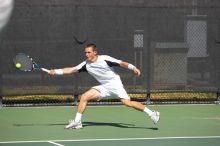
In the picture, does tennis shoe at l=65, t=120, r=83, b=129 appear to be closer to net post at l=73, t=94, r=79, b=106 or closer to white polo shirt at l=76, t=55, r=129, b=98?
white polo shirt at l=76, t=55, r=129, b=98

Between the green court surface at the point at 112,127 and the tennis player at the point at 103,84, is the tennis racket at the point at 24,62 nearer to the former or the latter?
the tennis player at the point at 103,84

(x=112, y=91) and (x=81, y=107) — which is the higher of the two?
(x=112, y=91)

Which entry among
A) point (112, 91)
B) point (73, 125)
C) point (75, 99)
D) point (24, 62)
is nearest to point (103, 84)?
point (112, 91)

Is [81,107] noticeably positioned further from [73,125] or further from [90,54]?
[90,54]

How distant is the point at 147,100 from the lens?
46.8ft

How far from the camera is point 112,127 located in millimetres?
9883

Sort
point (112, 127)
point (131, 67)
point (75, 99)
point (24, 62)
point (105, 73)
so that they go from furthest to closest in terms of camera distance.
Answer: point (75, 99)
point (112, 127)
point (105, 73)
point (24, 62)
point (131, 67)

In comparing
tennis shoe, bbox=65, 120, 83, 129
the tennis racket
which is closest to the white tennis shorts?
tennis shoe, bbox=65, 120, 83, 129

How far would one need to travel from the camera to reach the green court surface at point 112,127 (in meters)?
8.09

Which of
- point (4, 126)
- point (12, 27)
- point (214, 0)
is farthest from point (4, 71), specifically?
point (214, 0)

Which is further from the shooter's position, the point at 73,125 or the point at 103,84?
the point at 103,84

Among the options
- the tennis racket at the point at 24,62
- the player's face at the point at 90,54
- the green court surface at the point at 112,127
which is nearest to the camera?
the green court surface at the point at 112,127

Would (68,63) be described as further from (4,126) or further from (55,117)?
(4,126)

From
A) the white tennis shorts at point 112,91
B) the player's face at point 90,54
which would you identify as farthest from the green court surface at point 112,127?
the player's face at point 90,54
